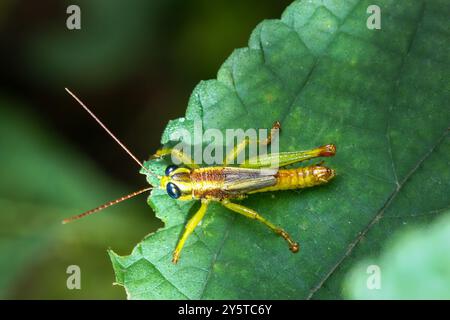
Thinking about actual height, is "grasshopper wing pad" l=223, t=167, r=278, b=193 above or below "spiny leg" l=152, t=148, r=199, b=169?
below

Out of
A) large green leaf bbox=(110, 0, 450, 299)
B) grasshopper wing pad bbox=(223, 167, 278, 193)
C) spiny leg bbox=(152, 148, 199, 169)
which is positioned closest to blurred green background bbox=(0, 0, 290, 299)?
spiny leg bbox=(152, 148, 199, 169)

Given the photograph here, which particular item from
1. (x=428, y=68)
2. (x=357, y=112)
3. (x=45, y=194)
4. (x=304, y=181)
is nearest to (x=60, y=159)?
(x=45, y=194)

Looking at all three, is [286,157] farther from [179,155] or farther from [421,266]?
[421,266]

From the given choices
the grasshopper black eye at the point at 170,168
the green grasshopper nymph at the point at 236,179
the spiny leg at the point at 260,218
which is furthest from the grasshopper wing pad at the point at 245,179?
the grasshopper black eye at the point at 170,168

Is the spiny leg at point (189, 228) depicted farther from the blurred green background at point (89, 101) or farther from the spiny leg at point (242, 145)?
the blurred green background at point (89, 101)

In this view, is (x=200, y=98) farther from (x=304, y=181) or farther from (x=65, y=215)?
(x=65, y=215)

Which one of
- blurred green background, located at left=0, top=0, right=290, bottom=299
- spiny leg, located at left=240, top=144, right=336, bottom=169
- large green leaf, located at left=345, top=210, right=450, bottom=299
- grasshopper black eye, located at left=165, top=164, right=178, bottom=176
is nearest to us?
large green leaf, located at left=345, top=210, right=450, bottom=299

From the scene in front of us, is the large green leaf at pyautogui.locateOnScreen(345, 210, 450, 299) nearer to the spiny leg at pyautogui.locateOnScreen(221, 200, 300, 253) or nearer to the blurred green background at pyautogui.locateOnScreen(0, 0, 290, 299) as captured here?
the spiny leg at pyautogui.locateOnScreen(221, 200, 300, 253)
